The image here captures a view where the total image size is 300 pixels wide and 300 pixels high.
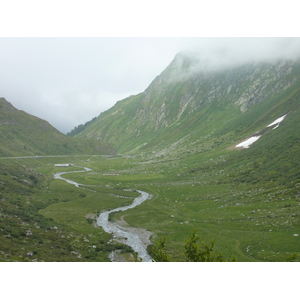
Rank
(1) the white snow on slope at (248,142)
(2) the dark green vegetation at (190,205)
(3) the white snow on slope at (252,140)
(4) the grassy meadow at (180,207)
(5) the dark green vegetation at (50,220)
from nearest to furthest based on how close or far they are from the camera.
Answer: (5) the dark green vegetation at (50,220)
(4) the grassy meadow at (180,207)
(2) the dark green vegetation at (190,205)
(3) the white snow on slope at (252,140)
(1) the white snow on slope at (248,142)

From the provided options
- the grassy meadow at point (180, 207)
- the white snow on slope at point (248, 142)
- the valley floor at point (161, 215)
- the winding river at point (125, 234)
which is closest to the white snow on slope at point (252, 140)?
the white snow on slope at point (248, 142)

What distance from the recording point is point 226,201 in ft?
315

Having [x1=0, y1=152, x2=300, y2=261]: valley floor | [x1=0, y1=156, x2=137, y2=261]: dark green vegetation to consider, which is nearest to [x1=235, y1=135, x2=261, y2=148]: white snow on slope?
[x1=0, y1=152, x2=300, y2=261]: valley floor

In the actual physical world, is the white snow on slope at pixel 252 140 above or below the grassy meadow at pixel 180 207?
above

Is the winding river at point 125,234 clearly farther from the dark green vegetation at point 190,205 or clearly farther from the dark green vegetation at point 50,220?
the dark green vegetation at point 190,205

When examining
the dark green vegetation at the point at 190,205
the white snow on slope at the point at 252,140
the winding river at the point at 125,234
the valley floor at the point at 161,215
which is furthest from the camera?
the white snow on slope at the point at 252,140

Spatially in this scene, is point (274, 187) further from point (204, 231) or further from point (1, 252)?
point (1, 252)

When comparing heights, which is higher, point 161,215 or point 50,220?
point 161,215

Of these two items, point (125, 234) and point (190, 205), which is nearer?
point (125, 234)

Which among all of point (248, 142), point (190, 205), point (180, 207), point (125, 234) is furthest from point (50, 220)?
point (248, 142)

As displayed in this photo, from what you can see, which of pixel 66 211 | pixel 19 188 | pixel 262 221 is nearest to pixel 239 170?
pixel 262 221

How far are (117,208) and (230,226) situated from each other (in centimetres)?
4574

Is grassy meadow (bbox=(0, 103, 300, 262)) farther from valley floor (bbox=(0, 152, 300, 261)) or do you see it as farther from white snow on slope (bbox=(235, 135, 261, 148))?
white snow on slope (bbox=(235, 135, 261, 148))

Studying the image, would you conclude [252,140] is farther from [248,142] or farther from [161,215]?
[161,215]
